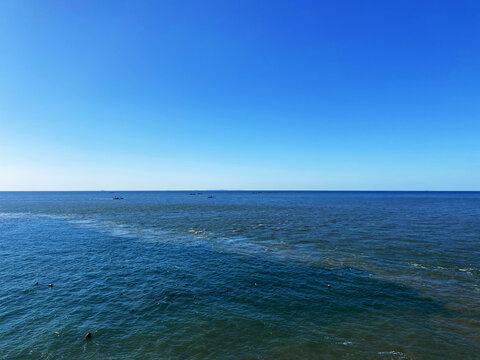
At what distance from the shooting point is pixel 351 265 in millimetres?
28406

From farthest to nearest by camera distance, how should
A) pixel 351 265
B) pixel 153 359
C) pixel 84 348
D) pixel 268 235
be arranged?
pixel 268 235
pixel 351 265
pixel 84 348
pixel 153 359

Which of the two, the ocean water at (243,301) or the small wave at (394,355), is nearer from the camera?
the small wave at (394,355)

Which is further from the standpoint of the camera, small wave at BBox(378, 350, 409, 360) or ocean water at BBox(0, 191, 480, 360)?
ocean water at BBox(0, 191, 480, 360)

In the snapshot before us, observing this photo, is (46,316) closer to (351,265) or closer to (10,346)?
(10,346)

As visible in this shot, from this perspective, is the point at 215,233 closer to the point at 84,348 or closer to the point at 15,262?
the point at 15,262

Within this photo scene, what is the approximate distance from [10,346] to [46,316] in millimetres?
3409

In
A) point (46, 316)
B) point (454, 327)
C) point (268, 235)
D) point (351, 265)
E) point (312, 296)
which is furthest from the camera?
point (268, 235)

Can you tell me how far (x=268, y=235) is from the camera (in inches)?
1832

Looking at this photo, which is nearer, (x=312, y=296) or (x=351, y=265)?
(x=312, y=296)

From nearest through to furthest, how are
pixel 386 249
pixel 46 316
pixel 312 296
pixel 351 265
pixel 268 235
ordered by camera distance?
pixel 46 316 < pixel 312 296 < pixel 351 265 < pixel 386 249 < pixel 268 235

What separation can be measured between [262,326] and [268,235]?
3009 centimetres

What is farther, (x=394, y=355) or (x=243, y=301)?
(x=243, y=301)

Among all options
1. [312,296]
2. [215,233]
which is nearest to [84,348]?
[312,296]

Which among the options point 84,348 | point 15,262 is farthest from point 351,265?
point 15,262
